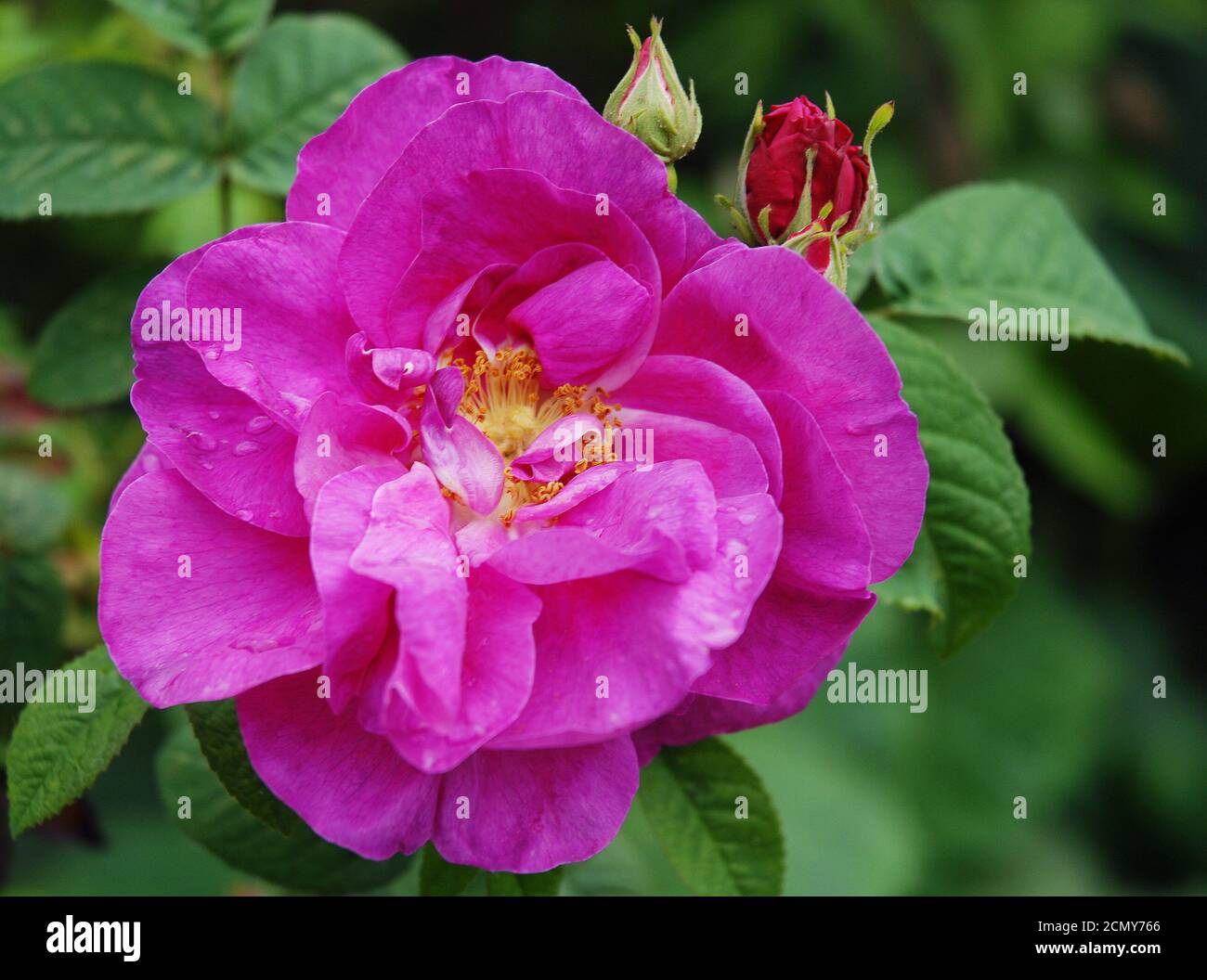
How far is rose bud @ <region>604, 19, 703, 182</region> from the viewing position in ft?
4.05

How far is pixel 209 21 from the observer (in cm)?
184

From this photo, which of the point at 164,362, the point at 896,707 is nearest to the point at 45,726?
the point at 164,362

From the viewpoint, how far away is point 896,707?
12.4ft

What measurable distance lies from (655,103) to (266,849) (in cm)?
105

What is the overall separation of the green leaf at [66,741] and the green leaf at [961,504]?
3.04ft

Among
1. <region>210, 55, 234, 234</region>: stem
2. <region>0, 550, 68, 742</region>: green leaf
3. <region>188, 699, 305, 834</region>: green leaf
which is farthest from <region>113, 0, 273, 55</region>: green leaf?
<region>188, 699, 305, 834</region>: green leaf

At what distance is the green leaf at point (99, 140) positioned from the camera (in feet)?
5.51

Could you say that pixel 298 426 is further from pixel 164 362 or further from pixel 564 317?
pixel 564 317

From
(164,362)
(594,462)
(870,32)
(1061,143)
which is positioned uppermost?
(870,32)

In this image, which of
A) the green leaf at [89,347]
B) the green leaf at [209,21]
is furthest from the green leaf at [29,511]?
the green leaf at [209,21]

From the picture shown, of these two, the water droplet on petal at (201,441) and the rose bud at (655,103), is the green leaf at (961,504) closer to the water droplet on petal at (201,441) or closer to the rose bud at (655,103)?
the rose bud at (655,103)

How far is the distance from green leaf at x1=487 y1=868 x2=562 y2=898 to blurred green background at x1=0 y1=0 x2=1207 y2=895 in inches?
58.2
